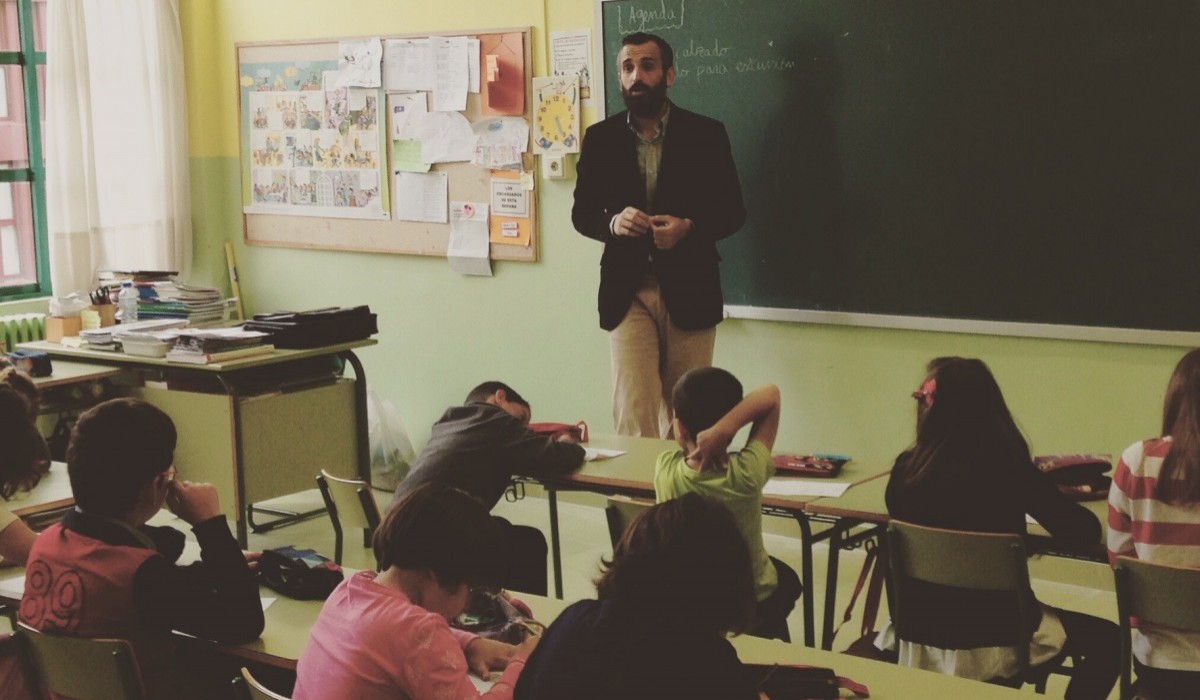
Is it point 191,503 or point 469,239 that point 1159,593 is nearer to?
point 191,503

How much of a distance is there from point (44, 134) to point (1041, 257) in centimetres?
479

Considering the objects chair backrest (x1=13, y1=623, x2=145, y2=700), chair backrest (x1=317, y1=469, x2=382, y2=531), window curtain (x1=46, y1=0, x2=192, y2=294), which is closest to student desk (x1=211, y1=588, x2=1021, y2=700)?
chair backrest (x1=13, y1=623, x2=145, y2=700)

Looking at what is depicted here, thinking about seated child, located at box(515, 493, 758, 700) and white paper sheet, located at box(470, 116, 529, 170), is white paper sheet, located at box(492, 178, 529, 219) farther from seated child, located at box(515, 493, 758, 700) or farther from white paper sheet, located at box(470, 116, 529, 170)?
seated child, located at box(515, 493, 758, 700)

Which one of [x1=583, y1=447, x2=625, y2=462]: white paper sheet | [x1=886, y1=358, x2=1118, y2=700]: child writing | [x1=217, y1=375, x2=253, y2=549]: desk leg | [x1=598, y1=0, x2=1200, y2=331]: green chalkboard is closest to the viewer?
[x1=886, y1=358, x2=1118, y2=700]: child writing

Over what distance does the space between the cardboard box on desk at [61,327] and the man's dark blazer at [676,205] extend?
2.44 metres

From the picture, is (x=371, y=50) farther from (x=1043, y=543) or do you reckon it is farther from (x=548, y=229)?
(x=1043, y=543)

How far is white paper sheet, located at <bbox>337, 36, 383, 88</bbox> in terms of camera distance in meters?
6.52

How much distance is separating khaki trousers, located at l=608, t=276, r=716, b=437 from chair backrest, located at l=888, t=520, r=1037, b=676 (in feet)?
7.01

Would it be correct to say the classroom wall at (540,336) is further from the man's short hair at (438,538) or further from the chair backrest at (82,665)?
the chair backrest at (82,665)

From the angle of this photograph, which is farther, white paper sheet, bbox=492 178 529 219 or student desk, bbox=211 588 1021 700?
white paper sheet, bbox=492 178 529 219

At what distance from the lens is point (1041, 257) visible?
469 cm

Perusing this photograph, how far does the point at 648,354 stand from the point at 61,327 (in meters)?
2.65

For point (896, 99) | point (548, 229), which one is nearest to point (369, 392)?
point (548, 229)

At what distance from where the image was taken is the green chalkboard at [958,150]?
442cm
